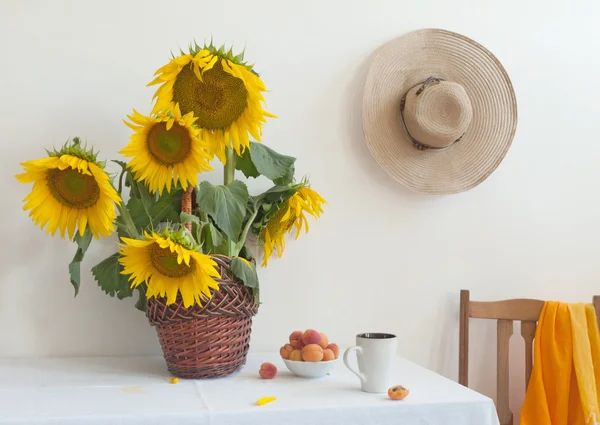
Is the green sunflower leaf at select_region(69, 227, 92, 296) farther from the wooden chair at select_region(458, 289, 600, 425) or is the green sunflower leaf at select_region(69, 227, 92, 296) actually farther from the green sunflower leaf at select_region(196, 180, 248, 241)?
the wooden chair at select_region(458, 289, 600, 425)

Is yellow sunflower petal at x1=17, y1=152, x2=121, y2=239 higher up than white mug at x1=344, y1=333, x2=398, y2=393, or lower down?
higher up

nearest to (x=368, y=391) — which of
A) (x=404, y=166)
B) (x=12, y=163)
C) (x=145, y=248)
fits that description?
(x=145, y=248)

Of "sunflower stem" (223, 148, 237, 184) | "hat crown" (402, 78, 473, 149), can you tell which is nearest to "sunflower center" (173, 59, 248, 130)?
"sunflower stem" (223, 148, 237, 184)

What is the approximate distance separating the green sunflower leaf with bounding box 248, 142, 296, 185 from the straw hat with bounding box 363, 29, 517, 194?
0.33m

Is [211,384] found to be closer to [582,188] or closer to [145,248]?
[145,248]

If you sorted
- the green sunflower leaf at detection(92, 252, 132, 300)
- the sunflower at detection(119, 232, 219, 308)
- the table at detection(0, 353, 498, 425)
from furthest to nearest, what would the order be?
the green sunflower leaf at detection(92, 252, 132, 300) → the sunflower at detection(119, 232, 219, 308) → the table at detection(0, 353, 498, 425)

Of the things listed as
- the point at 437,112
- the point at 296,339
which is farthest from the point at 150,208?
the point at 437,112

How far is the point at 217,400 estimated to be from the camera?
0.97m

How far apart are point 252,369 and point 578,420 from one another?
81 centimetres

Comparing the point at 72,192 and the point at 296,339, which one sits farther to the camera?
the point at 296,339

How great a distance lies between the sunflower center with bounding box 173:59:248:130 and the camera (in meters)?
1.10

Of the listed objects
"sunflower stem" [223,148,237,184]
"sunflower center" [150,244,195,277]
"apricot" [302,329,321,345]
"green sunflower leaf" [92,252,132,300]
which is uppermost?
"sunflower stem" [223,148,237,184]

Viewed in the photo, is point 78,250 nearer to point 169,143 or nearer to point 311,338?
point 169,143

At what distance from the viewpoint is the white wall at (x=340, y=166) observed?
134 centimetres
